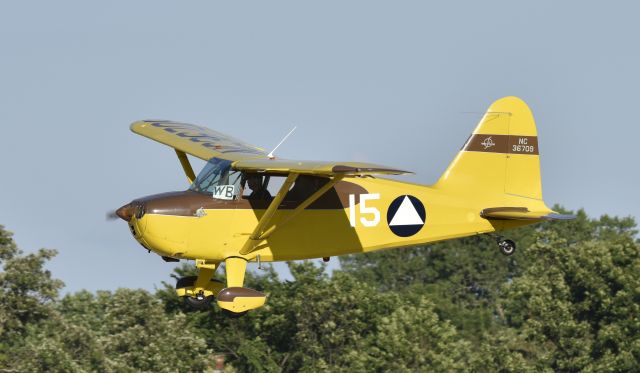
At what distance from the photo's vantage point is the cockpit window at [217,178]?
2192cm

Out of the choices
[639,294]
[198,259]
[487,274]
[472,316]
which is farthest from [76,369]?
[487,274]

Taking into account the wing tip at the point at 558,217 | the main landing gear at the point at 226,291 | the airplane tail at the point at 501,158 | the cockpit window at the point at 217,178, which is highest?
the airplane tail at the point at 501,158

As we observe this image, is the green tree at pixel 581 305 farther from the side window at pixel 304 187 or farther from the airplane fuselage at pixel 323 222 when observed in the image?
the side window at pixel 304 187

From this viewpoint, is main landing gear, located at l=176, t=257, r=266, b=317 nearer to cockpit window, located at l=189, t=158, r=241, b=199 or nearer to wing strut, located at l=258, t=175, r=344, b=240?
wing strut, located at l=258, t=175, r=344, b=240

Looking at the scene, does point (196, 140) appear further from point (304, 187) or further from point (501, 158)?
point (501, 158)

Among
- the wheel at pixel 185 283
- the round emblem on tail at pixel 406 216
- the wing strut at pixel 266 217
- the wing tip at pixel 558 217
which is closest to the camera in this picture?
the wing strut at pixel 266 217

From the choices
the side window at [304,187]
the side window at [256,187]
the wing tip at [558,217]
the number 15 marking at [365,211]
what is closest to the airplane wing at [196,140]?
the side window at [256,187]

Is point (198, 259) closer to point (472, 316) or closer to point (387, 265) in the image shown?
point (472, 316)

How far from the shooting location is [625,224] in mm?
80312

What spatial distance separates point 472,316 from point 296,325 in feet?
55.7

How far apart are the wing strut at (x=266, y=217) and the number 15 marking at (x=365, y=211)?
147 cm

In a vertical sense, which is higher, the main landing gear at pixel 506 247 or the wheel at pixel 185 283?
the main landing gear at pixel 506 247

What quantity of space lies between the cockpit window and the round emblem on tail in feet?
8.81

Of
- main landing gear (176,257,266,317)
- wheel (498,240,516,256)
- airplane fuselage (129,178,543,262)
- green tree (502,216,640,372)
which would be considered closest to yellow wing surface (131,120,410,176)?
airplane fuselage (129,178,543,262)
